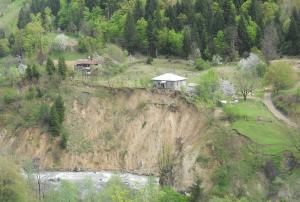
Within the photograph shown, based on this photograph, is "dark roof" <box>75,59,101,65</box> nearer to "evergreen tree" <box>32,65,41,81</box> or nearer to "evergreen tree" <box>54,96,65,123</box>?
"evergreen tree" <box>32,65,41,81</box>

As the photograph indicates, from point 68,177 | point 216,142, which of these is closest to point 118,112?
point 68,177

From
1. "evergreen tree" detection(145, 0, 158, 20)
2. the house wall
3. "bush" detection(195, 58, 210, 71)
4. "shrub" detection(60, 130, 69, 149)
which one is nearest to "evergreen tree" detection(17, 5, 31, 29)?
"evergreen tree" detection(145, 0, 158, 20)

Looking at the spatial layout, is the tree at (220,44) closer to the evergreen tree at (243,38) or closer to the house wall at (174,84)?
the evergreen tree at (243,38)

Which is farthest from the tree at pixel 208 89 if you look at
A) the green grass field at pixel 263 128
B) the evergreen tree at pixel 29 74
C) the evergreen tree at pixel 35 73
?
the evergreen tree at pixel 29 74

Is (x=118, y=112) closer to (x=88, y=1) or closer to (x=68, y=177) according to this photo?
(x=68, y=177)

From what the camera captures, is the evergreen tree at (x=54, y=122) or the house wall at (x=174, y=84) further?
the house wall at (x=174, y=84)
